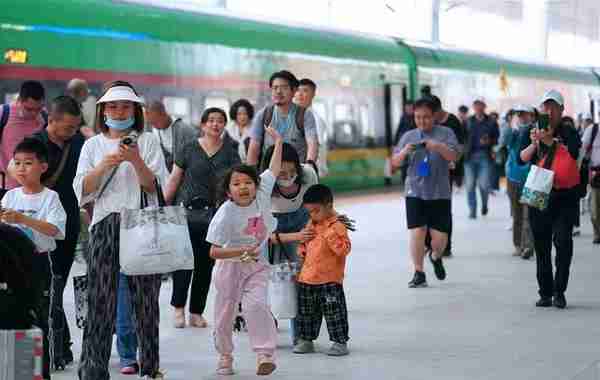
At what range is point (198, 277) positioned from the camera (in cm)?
1109

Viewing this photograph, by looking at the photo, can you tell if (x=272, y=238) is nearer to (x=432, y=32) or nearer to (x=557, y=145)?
(x=557, y=145)

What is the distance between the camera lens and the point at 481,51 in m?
38.3

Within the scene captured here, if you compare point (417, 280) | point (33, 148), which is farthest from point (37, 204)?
point (417, 280)

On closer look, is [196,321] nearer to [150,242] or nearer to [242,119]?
[150,242]

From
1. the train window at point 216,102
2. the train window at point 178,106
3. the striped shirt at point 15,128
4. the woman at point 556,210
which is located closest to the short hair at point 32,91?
the striped shirt at point 15,128

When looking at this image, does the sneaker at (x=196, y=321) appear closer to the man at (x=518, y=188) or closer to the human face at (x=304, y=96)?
the human face at (x=304, y=96)

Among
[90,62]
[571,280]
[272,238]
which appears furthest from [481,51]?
[272,238]

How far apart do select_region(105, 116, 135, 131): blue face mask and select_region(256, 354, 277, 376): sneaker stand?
5.42 ft

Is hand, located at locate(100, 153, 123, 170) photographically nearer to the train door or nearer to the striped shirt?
the striped shirt

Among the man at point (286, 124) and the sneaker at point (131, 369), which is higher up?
the man at point (286, 124)

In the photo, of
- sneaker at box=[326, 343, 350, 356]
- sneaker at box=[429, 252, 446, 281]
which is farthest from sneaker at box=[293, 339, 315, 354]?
sneaker at box=[429, 252, 446, 281]

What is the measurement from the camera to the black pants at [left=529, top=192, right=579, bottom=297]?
11.9 meters

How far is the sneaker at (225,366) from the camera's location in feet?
29.6

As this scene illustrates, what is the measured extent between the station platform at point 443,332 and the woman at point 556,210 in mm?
363
